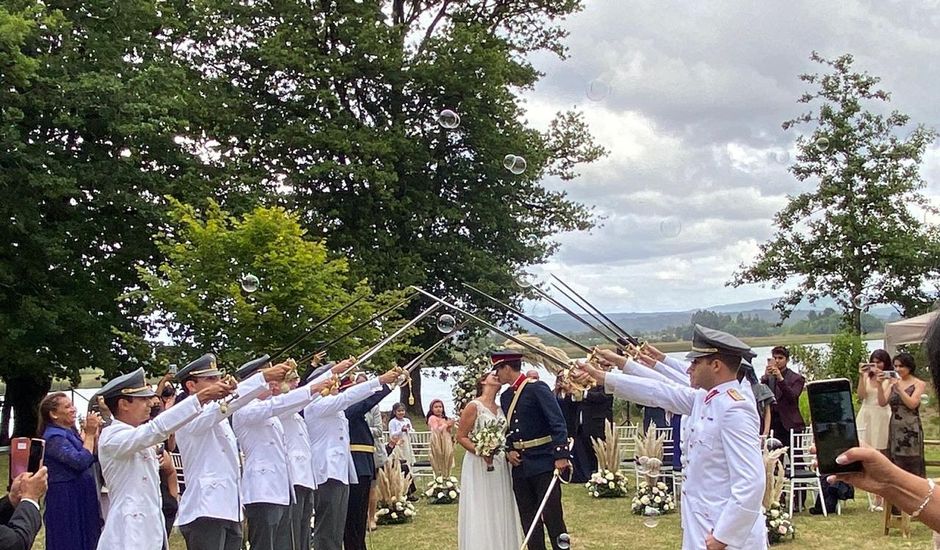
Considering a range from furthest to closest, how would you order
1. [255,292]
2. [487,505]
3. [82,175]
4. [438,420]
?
[82,175] < [255,292] < [438,420] < [487,505]

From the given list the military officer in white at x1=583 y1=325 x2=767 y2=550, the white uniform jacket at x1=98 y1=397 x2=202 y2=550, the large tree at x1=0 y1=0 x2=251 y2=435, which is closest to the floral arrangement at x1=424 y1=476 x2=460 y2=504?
the white uniform jacket at x1=98 y1=397 x2=202 y2=550

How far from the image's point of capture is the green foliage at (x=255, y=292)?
65.6 ft

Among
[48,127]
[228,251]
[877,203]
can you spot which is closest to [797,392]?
[228,251]

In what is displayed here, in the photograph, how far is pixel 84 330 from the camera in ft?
81.7

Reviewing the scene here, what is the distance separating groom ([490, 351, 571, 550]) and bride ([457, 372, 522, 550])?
0.70 ft

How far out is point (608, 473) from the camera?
15.0 metres

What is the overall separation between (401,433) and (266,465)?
834 centimetres

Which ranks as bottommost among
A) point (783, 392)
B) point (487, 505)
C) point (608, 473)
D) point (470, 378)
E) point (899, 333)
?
point (608, 473)

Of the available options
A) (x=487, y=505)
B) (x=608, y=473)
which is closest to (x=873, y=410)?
(x=608, y=473)

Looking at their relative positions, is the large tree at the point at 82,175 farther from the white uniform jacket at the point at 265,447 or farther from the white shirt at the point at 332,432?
the white uniform jacket at the point at 265,447

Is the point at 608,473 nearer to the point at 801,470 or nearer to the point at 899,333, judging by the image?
the point at 801,470

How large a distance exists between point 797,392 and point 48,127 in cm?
2015

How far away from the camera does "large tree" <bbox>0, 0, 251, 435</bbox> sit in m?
23.1

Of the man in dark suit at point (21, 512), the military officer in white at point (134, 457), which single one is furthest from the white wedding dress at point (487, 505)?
the man in dark suit at point (21, 512)
